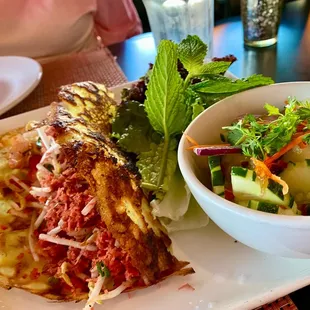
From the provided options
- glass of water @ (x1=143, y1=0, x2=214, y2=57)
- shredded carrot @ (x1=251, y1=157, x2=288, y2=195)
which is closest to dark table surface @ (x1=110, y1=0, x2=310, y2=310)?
glass of water @ (x1=143, y1=0, x2=214, y2=57)

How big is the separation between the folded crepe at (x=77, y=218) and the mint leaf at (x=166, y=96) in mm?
146

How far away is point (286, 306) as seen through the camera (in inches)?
35.0

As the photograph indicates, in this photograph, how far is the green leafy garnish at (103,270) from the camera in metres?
0.95

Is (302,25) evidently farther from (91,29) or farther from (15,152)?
(15,152)


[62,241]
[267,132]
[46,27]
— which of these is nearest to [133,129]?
[62,241]

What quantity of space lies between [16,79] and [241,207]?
1400 mm

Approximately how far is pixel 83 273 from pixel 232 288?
35cm

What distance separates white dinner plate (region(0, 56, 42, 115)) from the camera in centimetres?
170

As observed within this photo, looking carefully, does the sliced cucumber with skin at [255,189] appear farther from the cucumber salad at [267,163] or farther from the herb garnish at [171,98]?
the herb garnish at [171,98]

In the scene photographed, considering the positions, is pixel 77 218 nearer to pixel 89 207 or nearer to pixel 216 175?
pixel 89 207

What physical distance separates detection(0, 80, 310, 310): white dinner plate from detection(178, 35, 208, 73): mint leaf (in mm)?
472

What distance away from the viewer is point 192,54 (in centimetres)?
117

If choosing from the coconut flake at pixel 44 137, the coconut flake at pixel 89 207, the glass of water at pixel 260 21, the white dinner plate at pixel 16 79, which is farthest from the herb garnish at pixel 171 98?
the glass of water at pixel 260 21

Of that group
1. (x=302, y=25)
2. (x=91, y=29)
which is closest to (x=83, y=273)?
(x=302, y=25)
